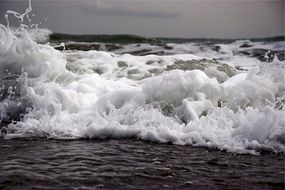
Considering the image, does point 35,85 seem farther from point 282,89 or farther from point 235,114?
point 282,89

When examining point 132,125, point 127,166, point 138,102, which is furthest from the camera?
A: point 138,102

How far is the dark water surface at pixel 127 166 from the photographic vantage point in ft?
11.3

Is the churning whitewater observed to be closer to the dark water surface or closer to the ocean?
the ocean

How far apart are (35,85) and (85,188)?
12.5 feet

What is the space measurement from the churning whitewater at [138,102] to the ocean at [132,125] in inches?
0.6

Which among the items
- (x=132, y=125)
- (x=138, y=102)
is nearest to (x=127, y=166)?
(x=132, y=125)

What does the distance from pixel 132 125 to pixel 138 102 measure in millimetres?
698

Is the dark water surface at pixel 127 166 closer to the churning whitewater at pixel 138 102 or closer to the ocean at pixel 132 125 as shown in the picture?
the ocean at pixel 132 125

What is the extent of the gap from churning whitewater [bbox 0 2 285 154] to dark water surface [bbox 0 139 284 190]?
1.11ft

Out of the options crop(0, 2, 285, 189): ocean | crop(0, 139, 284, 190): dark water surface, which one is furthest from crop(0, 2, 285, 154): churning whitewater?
crop(0, 139, 284, 190): dark water surface

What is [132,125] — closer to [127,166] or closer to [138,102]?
[138,102]

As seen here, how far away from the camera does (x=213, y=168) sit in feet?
12.9

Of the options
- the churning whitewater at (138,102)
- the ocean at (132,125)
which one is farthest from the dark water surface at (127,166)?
the churning whitewater at (138,102)

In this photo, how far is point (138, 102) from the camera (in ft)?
19.9
